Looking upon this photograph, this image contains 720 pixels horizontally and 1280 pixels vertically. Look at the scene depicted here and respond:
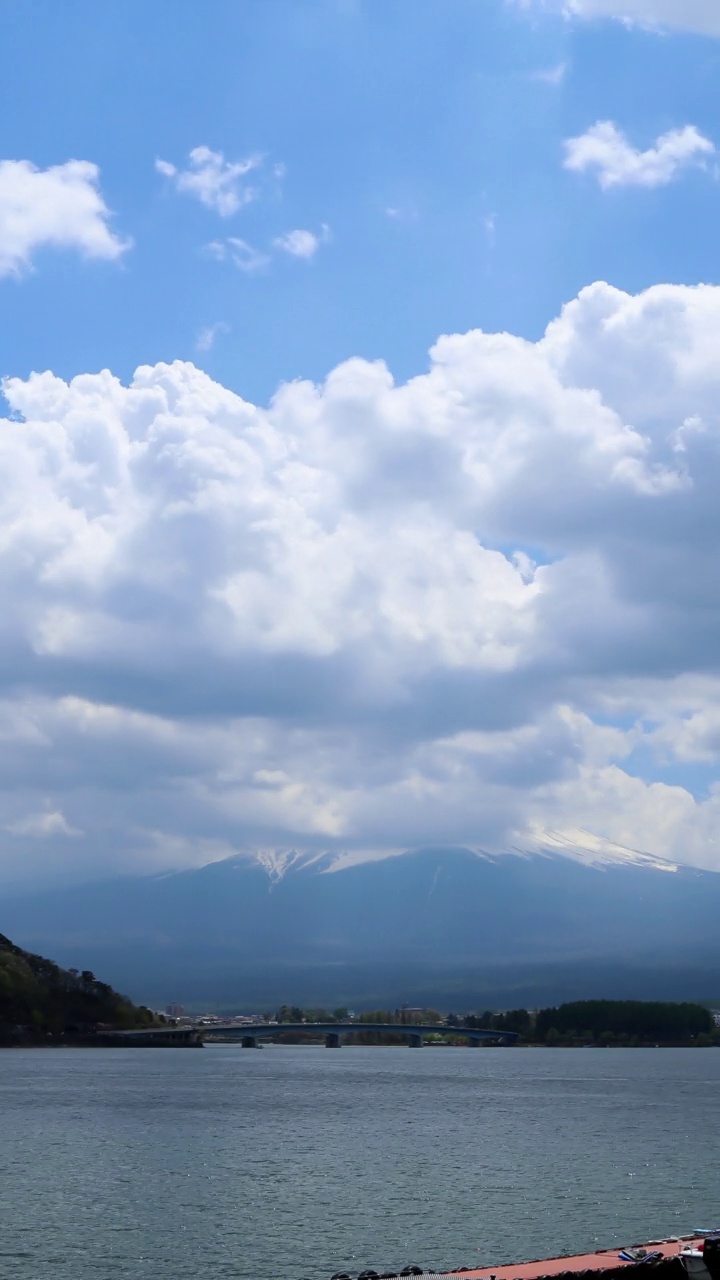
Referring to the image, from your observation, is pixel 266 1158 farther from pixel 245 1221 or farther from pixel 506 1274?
pixel 506 1274

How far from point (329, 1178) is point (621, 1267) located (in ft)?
92.8

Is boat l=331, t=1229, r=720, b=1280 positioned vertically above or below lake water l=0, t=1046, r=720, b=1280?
above

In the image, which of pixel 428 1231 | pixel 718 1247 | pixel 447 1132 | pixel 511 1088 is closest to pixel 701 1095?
pixel 511 1088

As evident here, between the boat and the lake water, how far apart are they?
6.07 meters

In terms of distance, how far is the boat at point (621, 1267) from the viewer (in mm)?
35188

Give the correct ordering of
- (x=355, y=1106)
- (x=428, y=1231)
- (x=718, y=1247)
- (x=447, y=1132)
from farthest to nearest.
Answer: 1. (x=355, y=1106)
2. (x=447, y=1132)
3. (x=428, y=1231)
4. (x=718, y=1247)

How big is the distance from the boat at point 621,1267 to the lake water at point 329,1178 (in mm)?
6074

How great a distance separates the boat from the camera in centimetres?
3519

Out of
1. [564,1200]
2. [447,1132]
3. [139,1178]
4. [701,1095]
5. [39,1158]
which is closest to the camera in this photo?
[564,1200]

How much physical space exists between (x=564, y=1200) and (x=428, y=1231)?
10167 millimetres

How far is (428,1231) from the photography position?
1923 inches

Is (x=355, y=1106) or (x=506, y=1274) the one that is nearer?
(x=506, y=1274)

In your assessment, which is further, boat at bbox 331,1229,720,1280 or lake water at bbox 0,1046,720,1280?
lake water at bbox 0,1046,720,1280

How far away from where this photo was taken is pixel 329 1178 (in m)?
62.4
